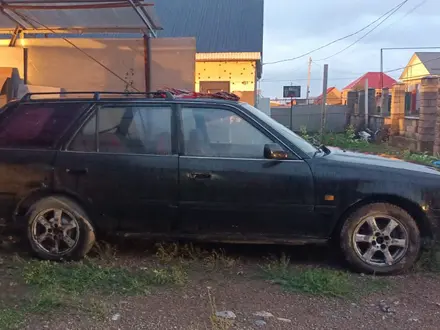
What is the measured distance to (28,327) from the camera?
3.53 m

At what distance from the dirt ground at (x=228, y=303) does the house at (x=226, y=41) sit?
12.4 meters

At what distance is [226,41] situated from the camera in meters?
16.9

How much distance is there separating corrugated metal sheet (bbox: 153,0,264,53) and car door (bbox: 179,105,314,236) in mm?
12226

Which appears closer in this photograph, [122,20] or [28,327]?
[28,327]

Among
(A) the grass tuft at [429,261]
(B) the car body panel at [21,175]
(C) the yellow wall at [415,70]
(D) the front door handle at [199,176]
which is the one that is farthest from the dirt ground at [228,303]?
(C) the yellow wall at [415,70]

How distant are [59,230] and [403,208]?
10.3ft

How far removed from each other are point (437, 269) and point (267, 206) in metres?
1.66

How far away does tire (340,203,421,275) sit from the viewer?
4543mm

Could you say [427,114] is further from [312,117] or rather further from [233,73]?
[312,117]

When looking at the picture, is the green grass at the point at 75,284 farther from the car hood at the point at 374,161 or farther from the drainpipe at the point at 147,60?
the drainpipe at the point at 147,60

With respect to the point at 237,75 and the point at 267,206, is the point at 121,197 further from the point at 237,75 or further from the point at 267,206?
the point at 237,75

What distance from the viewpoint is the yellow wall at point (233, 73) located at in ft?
56.1

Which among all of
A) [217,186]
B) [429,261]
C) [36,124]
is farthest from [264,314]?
[36,124]

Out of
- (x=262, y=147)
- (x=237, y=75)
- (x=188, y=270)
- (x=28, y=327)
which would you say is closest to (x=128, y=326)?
(x=28, y=327)
